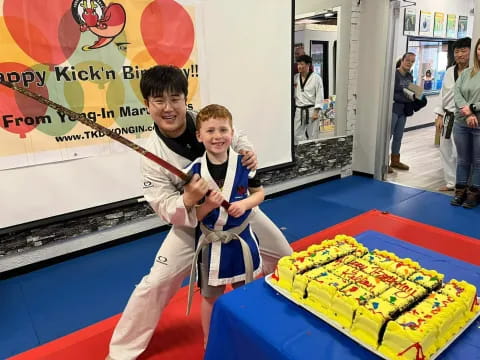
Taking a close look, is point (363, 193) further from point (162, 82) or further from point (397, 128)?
point (162, 82)

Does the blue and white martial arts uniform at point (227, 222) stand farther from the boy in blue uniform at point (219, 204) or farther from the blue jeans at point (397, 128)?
the blue jeans at point (397, 128)

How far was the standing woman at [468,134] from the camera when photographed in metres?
3.39

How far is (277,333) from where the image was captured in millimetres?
1023

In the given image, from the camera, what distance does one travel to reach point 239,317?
1.11 m

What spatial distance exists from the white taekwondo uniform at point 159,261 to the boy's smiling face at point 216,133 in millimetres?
200

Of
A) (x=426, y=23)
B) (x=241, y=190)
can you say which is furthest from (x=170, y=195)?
(x=426, y=23)

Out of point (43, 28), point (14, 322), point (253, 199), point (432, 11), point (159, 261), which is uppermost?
point (432, 11)

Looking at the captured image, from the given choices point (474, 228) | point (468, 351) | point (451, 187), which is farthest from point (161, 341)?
point (451, 187)

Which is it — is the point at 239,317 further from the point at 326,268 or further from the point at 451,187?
the point at 451,187

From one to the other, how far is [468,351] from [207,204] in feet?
3.07

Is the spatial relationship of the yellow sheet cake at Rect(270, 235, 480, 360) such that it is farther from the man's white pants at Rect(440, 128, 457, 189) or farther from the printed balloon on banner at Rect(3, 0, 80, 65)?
the man's white pants at Rect(440, 128, 457, 189)

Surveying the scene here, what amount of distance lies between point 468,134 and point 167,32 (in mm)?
2993

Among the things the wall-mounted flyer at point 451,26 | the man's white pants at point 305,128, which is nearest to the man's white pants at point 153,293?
the man's white pants at point 305,128

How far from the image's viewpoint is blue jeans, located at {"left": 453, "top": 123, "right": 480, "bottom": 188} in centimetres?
356
